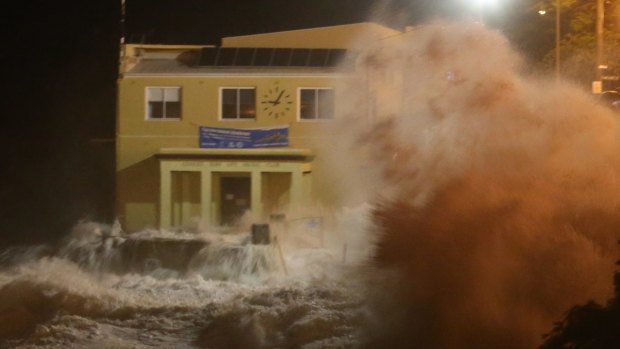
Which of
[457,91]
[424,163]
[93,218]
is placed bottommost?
[93,218]

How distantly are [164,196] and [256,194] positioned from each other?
3.17 metres

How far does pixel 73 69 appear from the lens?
203 feet

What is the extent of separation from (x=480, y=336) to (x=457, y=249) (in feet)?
3.61

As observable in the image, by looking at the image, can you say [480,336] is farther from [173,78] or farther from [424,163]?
[173,78]

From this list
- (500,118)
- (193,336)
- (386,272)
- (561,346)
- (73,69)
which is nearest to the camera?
(561,346)

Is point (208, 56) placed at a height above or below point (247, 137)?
above

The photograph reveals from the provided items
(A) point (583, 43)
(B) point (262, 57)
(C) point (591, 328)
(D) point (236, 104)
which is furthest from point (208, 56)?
(C) point (591, 328)

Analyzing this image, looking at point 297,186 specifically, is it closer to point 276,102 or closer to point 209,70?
point 276,102

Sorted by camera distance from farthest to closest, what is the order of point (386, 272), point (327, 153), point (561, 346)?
point (327, 153)
point (386, 272)
point (561, 346)

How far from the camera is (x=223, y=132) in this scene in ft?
111

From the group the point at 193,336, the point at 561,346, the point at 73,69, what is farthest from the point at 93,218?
the point at 561,346

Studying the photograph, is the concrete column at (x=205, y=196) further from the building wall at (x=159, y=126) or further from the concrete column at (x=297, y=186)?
the concrete column at (x=297, y=186)

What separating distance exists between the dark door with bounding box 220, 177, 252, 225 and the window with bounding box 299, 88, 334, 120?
10.3 feet

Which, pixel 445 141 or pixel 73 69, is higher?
pixel 73 69
